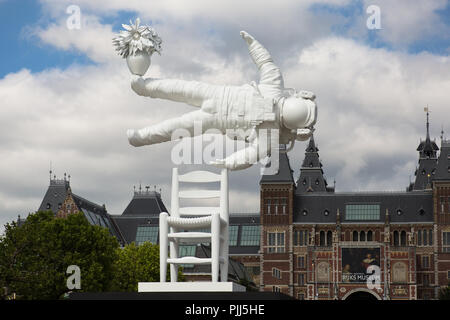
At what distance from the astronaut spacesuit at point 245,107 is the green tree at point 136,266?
29734 millimetres

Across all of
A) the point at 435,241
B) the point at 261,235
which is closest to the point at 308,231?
the point at 261,235

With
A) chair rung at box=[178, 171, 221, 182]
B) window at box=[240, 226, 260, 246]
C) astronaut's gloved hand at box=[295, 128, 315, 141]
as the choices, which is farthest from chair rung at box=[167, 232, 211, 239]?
window at box=[240, 226, 260, 246]

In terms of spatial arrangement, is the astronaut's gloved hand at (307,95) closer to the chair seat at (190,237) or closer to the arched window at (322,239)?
the chair seat at (190,237)

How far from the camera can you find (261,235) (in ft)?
Answer: 223

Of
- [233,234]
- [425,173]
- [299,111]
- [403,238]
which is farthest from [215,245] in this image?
[425,173]

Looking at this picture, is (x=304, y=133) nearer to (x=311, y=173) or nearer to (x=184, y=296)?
(x=184, y=296)

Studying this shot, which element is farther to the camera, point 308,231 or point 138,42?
point 308,231

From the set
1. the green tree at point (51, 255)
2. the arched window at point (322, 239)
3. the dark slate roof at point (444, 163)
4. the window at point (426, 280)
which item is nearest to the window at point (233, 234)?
the arched window at point (322, 239)

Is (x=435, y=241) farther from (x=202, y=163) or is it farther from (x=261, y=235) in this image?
(x=202, y=163)

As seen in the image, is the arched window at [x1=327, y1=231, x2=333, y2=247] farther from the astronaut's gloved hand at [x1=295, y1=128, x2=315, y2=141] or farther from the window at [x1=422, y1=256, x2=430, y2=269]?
the astronaut's gloved hand at [x1=295, y1=128, x2=315, y2=141]

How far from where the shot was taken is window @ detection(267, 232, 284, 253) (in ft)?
222

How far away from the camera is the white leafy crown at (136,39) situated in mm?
10555

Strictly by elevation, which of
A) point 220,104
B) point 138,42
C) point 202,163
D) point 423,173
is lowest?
point 202,163
